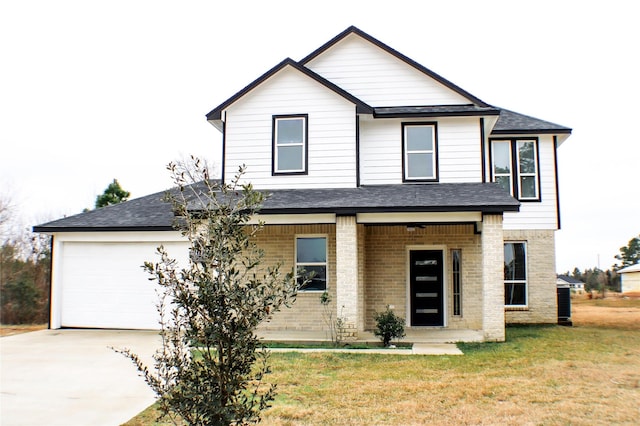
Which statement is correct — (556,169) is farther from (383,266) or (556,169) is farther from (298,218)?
(298,218)

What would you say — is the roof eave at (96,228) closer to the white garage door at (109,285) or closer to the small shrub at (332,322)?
the white garage door at (109,285)

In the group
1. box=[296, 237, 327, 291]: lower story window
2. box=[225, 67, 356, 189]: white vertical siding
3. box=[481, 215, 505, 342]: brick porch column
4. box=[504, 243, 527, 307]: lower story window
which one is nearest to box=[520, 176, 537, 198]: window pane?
box=[504, 243, 527, 307]: lower story window

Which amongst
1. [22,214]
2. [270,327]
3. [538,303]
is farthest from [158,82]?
[538,303]

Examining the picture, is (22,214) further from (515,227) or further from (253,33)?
(515,227)

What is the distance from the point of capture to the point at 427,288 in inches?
613

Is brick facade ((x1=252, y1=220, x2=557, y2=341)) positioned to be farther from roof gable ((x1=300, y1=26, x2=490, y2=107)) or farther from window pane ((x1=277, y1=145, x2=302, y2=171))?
roof gable ((x1=300, y1=26, x2=490, y2=107))

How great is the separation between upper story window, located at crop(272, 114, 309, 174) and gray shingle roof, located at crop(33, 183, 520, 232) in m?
0.69

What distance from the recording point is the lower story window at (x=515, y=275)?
17.1 meters

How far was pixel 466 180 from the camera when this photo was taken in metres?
15.1

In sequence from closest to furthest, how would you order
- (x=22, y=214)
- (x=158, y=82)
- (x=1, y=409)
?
(x=1, y=409) < (x=158, y=82) < (x=22, y=214)

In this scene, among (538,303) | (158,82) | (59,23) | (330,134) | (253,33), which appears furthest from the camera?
(158,82)

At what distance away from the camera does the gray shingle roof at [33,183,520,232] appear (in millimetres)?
12875

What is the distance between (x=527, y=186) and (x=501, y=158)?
1.21 m

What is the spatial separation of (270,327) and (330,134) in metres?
5.59
